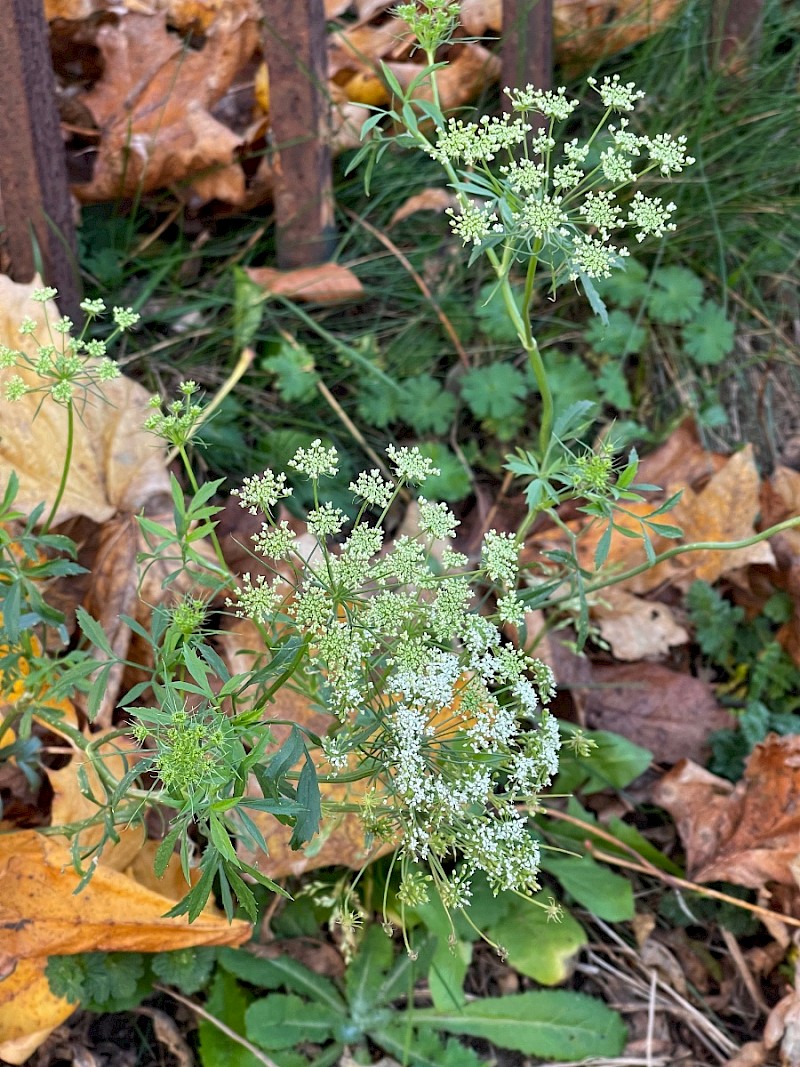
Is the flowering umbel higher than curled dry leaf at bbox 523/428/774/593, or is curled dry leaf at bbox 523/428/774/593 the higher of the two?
the flowering umbel

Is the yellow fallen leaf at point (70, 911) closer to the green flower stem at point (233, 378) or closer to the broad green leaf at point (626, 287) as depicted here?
the green flower stem at point (233, 378)

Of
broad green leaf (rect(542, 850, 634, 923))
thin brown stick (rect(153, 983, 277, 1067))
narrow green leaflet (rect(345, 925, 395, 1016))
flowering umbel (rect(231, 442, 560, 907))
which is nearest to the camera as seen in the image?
flowering umbel (rect(231, 442, 560, 907))

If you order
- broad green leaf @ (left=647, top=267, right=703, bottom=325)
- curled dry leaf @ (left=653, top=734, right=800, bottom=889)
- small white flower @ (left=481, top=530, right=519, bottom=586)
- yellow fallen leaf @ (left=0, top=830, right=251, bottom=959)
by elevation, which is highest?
small white flower @ (left=481, top=530, right=519, bottom=586)

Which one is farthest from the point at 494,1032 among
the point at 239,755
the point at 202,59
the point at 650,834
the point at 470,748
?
the point at 202,59

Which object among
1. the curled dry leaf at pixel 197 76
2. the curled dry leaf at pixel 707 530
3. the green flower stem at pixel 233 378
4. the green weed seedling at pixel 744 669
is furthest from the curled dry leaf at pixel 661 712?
the curled dry leaf at pixel 197 76

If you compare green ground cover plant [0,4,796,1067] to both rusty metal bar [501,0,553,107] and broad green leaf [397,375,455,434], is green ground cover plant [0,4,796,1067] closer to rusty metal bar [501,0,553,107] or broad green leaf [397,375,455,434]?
broad green leaf [397,375,455,434]

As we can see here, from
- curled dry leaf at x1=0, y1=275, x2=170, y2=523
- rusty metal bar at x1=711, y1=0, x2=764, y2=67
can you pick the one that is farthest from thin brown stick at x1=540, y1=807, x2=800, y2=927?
rusty metal bar at x1=711, y1=0, x2=764, y2=67

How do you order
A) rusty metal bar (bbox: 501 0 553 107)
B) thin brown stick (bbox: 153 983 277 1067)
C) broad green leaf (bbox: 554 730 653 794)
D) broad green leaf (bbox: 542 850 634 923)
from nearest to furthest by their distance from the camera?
thin brown stick (bbox: 153 983 277 1067), broad green leaf (bbox: 542 850 634 923), broad green leaf (bbox: 554 730 653 794), rusty metal bar (bbox: 501 0 553 107)

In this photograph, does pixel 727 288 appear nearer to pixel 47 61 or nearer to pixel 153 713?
pixel 47 61
